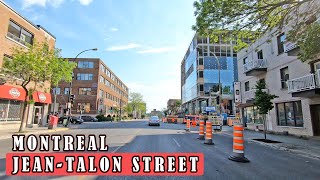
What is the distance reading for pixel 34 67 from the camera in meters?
16.6

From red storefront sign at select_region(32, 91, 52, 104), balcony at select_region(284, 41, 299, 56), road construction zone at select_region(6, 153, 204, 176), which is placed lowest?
road construction zone at select_region(6, 153, 204, 176)

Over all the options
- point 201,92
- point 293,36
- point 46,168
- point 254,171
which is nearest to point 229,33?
point 293,36

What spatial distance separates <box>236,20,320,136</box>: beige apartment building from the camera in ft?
53.2

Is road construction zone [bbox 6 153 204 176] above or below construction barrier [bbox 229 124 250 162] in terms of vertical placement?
below

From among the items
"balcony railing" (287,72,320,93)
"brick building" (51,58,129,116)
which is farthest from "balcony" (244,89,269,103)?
"brick building" (51,58,129,116)

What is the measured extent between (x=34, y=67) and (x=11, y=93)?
230 inches

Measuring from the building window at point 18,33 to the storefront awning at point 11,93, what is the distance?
185 inches

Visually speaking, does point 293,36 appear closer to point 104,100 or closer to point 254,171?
point 254,171

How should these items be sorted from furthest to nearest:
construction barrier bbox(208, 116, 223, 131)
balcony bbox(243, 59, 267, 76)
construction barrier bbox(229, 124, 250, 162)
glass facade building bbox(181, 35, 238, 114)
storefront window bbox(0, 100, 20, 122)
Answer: glass facade building bbox(181, 35, 238, 114) → construction barrier bbox(208, 116, 223, 131) → balcony bbox(243, 59, 267, 76) → storefront window bbox(0, 100, 20, 122) → construction barrier bbox(229, 124, 250, 162)

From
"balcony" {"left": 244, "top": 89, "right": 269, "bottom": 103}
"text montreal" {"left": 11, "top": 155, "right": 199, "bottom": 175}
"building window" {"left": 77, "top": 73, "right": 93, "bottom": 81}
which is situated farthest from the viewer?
"building window" {"left": 77, "top": 73, "right": 93, "bottom": 81}

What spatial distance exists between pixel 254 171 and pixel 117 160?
4.61 m

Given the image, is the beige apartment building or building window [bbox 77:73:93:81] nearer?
the beige apartment building

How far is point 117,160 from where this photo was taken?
7.47 metres

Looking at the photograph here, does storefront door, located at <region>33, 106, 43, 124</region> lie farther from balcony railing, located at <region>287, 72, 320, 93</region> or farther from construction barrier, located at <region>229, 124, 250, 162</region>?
balcony railing, located at <region>287, 72, 320, 93</region>
